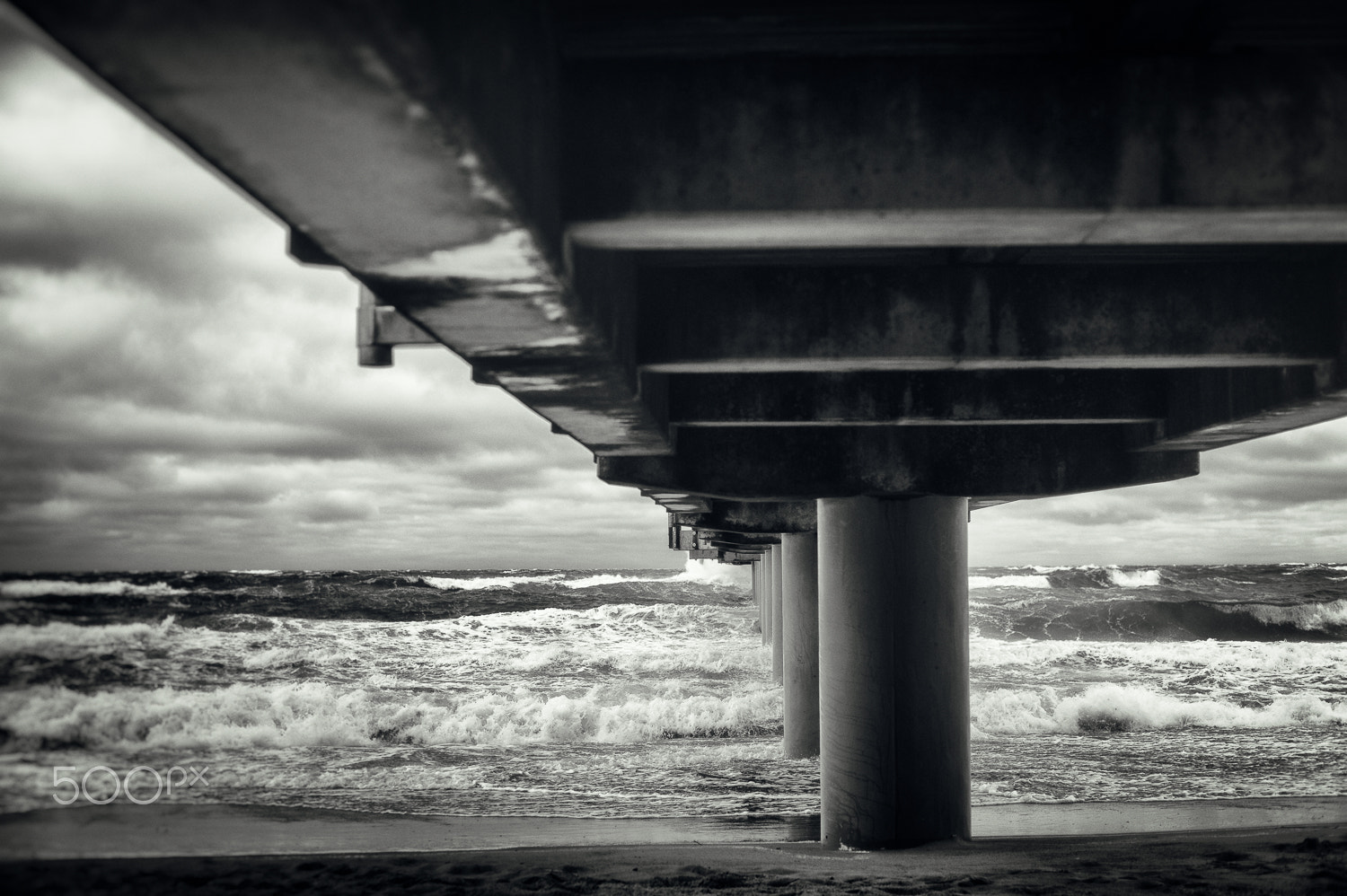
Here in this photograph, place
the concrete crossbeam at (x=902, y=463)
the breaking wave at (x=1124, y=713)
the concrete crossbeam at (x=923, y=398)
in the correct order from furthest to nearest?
the breaking wave at (x=1124, y=713)
the concrete crossbeam at (x=902, y=463)
the concrete crossbeam at (x=923, y=398)

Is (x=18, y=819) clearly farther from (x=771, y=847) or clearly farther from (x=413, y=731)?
(x=413, y=731)

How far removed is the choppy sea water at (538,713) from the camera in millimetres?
14664

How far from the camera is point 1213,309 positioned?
5.78m

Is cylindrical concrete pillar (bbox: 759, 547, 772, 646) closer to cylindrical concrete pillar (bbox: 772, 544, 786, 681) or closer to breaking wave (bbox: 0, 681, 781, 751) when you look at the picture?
cylindrical concrete pillar (bbox: 772, 544, 786, 681)

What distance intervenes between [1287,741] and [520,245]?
21913mm

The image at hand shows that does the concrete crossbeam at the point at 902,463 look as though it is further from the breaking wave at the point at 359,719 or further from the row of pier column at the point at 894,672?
the breaking wave at the point at 359,719

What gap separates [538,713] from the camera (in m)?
24.5

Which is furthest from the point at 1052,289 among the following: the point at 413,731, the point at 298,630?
the point at 298,630

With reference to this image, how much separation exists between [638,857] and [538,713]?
15.7 m

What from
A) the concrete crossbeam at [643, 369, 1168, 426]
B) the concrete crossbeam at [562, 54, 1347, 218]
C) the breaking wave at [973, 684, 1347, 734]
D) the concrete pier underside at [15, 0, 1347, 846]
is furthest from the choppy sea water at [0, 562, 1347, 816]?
the concrete crossbeam at [643, 369, 1168, 426]

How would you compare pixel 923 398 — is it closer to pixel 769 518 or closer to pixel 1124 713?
pixel 769 518

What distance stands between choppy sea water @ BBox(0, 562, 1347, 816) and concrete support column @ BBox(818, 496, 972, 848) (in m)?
3.90

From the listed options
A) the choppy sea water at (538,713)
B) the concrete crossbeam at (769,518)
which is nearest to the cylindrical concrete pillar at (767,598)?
the choppy sea water at (538,713)

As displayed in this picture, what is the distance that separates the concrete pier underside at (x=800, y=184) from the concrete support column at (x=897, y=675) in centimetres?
235
